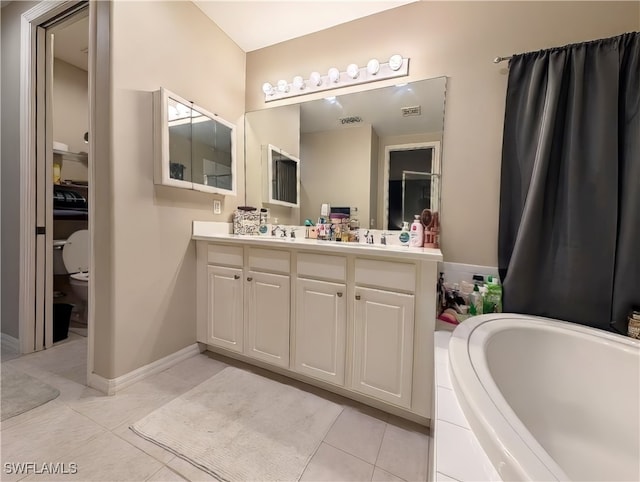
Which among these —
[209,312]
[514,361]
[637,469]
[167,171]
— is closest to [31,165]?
[167,171]

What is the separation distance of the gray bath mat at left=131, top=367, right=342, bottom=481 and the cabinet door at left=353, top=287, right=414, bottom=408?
27 centimetres

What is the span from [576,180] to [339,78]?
61.2 inches

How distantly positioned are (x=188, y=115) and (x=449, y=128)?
1.68 m

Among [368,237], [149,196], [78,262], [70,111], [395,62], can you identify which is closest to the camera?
[149,196]

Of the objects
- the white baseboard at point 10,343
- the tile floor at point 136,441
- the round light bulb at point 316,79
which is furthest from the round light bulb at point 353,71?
the white baseboard at point 10,343

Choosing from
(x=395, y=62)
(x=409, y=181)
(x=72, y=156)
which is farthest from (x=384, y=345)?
(x=72, y=156)

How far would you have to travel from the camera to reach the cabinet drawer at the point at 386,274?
4.44ft

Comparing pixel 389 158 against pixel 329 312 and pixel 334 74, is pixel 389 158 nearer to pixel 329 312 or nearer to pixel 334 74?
pixel 334 74

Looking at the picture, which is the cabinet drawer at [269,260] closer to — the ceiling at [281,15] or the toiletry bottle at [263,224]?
the toiletry bottle at [263,224]

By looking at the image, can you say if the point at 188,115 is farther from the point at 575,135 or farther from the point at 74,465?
the point at 575,135

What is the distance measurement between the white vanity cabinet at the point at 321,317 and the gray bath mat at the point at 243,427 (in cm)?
19

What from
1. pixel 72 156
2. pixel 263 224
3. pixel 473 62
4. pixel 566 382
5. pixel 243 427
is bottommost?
pixel 243 427

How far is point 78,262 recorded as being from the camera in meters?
2.54

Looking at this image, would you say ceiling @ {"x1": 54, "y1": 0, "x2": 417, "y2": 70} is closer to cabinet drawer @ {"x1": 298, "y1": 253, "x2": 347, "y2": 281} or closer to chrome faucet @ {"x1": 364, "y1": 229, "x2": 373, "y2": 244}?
chrome faucet @ {"x1": 364, "y1": 229, "x2": 373, "y2": 244}
